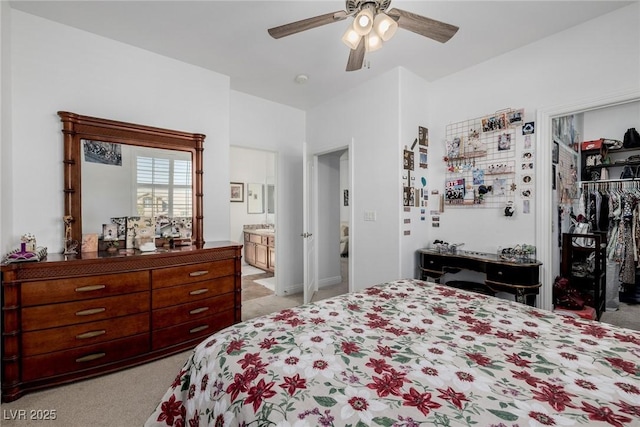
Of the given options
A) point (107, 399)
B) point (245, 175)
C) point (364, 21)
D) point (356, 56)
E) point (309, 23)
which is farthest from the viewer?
point (245, 175)

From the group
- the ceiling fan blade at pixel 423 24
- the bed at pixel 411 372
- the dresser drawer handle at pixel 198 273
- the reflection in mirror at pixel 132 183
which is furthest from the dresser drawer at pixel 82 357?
the ceiling fan blade at pixel 423 24

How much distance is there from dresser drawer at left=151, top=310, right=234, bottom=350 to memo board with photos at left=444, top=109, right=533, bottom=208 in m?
2.67

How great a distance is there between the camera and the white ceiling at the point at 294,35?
6.87ft

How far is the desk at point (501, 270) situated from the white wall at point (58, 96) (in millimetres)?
3019

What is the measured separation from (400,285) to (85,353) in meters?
2.29

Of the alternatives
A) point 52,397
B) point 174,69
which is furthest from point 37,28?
point 52,397

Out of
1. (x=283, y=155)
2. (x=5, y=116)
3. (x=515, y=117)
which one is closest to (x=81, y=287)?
(x=5, y=116)

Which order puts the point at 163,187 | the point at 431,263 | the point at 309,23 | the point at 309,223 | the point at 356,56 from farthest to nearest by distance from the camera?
the point at 309,223, the point at 431,263, the point at 163,187, the point at 356,56, the point at 309,23

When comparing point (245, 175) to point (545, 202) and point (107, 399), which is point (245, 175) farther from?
point (545, 202)

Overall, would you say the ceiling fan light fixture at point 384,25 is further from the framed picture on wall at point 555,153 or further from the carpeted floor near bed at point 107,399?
the carpeted floor near bed at point 107,399

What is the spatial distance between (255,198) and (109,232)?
4.24 metres

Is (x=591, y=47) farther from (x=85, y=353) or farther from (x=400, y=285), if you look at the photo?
(x=85, y=353)

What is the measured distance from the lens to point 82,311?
2.00m

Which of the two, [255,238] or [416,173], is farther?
[255,238]
